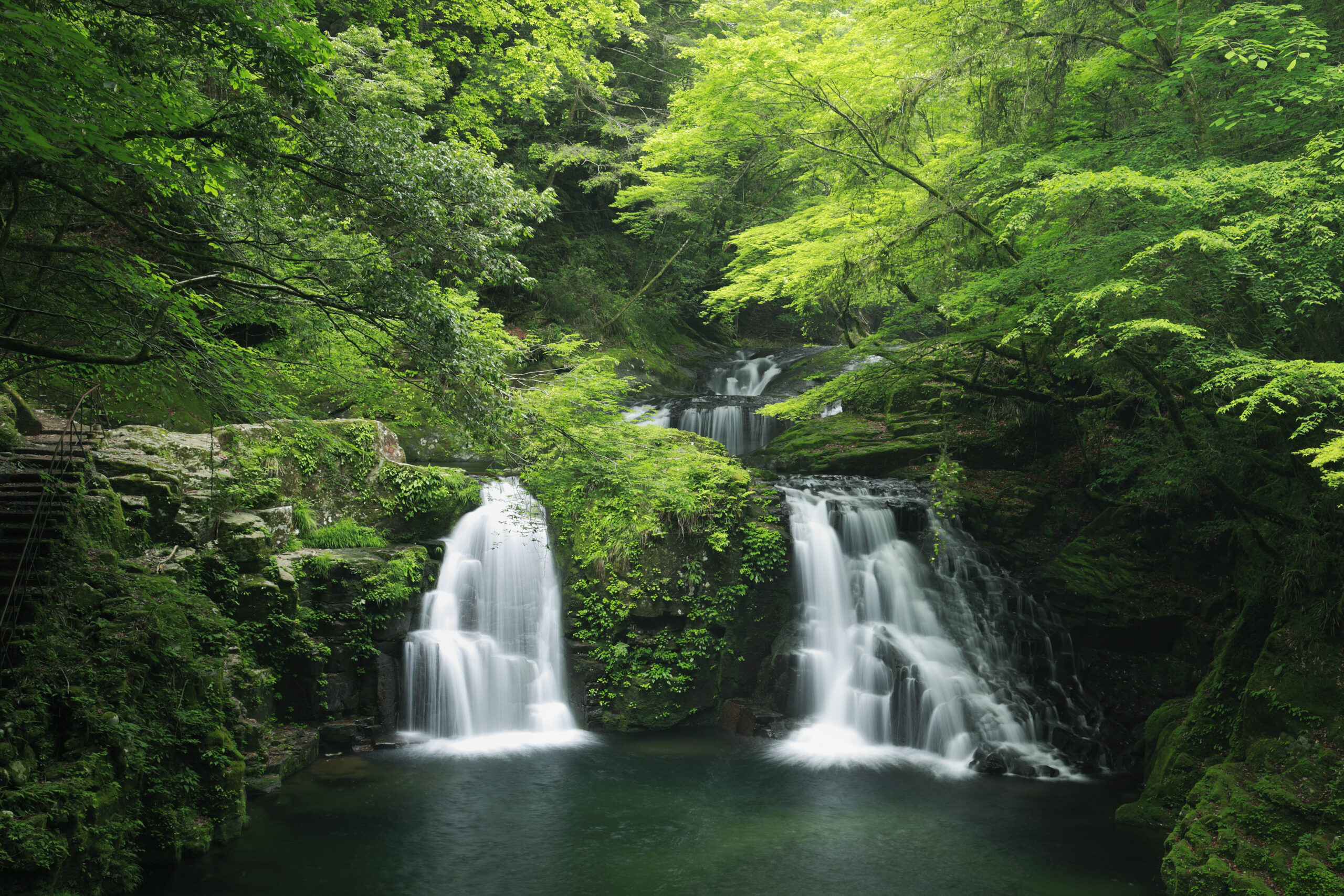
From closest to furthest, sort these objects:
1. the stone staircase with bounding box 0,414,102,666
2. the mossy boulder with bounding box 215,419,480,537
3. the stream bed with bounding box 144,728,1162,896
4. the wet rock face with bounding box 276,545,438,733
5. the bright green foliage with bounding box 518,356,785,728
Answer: the stone staircase with bounding box 0,414,102,666, the stream bed with bounding box 144,728,1162,896, the wet rock face with bounding box 276,545,438,733, the mossy boulder with bounding box 215,419,480,537, the bright green foliage with bounding box 518,356,785,728

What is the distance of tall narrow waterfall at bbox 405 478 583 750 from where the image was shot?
10820 millimetres

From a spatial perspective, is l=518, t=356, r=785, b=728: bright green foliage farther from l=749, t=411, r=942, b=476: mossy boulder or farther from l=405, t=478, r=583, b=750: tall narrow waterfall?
l=749, t=411, r=942, b=476: mossy boulder

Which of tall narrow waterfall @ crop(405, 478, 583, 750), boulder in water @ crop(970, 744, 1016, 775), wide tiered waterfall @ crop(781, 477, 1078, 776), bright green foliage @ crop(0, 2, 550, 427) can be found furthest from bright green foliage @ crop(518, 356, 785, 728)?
boulder in water @ crop(970, 744, 1016, 775)

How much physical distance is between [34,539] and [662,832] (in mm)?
6438

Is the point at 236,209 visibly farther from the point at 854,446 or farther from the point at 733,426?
the point at 733,426

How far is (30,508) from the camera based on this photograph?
6988 millimetres

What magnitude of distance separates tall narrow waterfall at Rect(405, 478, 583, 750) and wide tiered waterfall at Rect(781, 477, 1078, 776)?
377 centimetres

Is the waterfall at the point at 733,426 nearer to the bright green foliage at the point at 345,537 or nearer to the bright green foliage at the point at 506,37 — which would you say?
the bright green foliage at the point at 506,37

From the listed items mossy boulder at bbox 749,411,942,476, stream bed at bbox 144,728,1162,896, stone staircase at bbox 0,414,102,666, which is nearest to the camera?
stone staircase at bbox 0,414,102,666

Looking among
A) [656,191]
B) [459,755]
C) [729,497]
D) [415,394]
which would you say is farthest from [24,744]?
[656,191]

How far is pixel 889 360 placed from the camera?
38.5 ft

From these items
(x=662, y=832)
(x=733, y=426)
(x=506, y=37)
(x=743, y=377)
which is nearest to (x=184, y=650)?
(x=662, y=832)

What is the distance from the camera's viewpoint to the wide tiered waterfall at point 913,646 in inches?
428

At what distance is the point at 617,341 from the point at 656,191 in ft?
18.2
